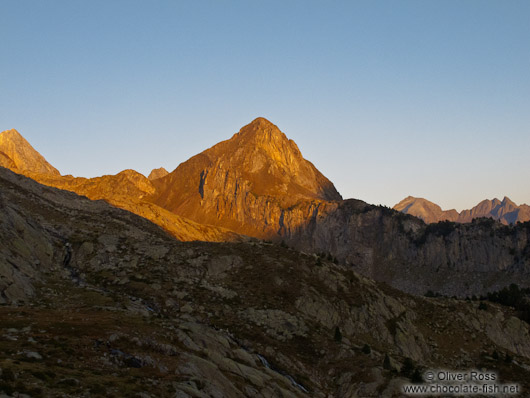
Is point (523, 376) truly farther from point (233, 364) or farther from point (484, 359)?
point (233, 364)

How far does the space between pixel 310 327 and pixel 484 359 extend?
24861mm

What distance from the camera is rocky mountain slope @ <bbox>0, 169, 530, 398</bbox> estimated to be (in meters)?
28.2

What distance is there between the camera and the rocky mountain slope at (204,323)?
28219 millimetres

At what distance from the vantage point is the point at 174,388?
26.1 metres

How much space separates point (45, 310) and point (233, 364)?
56.4 feet

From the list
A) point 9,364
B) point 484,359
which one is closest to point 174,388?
point 9,364

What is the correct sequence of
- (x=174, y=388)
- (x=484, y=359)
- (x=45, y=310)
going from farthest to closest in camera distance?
1. (x=484, y=359)
2. (x=45, y=310)
3. (x=174, y=388)

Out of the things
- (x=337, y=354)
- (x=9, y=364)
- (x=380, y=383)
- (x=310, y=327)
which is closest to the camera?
(x=9, y=364)

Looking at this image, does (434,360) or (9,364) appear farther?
(434,360)

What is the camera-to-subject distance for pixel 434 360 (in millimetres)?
59656

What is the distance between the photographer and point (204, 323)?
5047cm

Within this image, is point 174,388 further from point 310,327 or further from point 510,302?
point 510,302

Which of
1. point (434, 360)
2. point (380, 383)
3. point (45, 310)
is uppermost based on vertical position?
point (434, 360)

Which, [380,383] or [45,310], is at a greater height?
[380,383]
